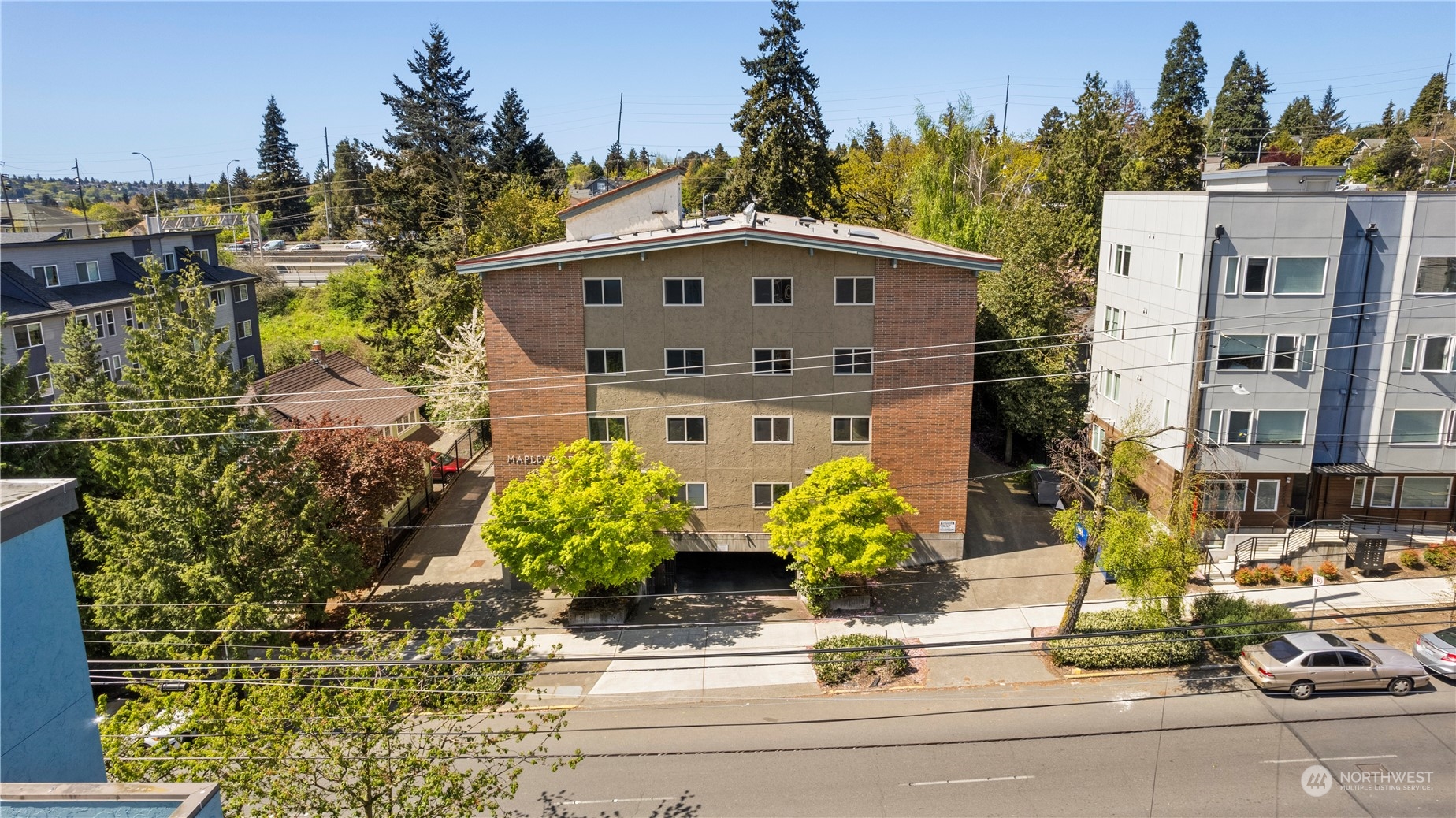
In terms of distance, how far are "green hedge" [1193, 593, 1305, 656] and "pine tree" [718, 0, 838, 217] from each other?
30.4m

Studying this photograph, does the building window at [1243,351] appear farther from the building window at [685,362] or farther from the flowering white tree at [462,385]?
the flowering white tree at [462,385]

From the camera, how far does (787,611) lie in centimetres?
2788

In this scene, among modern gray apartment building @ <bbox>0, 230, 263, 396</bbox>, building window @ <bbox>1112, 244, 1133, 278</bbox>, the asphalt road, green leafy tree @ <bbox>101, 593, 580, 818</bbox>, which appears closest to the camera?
green leafy tree @ <bbox>101, 593, 580, 818</bbox>

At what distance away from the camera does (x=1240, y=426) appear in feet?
93.7

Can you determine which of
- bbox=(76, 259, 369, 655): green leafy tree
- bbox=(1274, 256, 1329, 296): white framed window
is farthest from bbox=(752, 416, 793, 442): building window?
bbox=(1274, 256, 1329, 296): white framed window

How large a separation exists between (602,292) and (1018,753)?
1782 cm

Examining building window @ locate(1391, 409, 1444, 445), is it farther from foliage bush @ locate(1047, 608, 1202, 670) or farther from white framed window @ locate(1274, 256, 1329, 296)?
foliage bush @ locate(1047, 608, 1202, 670)

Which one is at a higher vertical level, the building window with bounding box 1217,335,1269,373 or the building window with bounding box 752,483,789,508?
the building window with bounding box 1217,335,1269,373

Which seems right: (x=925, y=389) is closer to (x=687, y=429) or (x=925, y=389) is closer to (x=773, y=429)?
(x=773, y=429)

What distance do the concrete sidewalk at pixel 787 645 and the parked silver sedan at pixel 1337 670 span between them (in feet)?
12.7

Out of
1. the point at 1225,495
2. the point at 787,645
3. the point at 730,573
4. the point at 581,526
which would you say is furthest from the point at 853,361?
the point at 1225,495

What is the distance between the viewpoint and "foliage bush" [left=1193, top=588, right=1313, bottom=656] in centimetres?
2355

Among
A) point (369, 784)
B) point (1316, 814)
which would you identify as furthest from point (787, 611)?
point (369, 784)

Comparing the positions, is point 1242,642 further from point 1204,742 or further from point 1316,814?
point 1316,814
